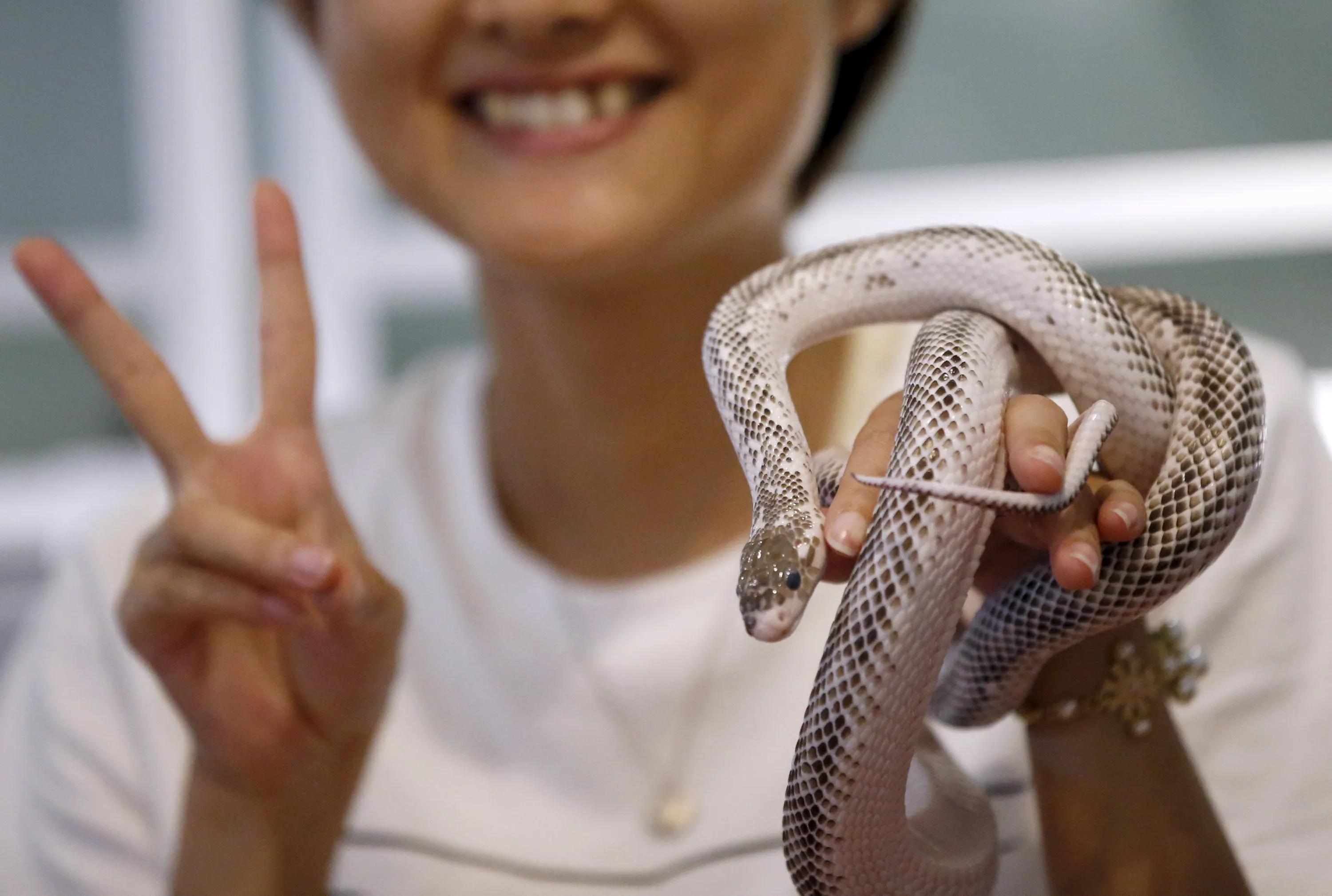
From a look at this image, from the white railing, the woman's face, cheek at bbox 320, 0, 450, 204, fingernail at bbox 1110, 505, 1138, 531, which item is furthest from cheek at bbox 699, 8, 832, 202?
the white railing

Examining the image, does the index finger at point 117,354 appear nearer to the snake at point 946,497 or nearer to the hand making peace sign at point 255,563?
the hand making peace sign at point 255,563

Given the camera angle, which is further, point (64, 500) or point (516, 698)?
point (64, 500)

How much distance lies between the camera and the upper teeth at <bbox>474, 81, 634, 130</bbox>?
0.83 meters

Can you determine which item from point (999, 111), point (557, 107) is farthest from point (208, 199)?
point (557, 107)

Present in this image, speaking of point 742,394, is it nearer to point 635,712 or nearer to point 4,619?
A: point 635,712

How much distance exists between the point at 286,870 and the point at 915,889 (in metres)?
0.55

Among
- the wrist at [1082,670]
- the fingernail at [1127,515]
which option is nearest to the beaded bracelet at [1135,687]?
the wrist at [1082,670]

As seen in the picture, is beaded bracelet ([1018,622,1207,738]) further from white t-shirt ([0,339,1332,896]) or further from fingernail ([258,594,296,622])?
fingernail ([258,594,296,622])

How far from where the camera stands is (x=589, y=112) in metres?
0.85

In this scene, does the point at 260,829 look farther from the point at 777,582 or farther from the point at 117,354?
the point at 777,582

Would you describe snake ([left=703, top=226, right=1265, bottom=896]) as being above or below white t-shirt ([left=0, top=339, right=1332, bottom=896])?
above

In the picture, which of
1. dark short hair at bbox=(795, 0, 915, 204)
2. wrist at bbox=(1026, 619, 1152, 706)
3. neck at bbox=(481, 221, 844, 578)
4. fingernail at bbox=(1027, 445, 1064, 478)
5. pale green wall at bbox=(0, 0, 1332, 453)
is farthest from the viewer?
dark short hair at bbox=(795, 0, 915, 204)

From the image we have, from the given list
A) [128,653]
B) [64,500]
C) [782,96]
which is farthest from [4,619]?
[782,96]

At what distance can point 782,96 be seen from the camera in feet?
2.50
